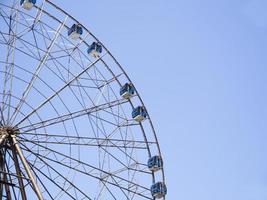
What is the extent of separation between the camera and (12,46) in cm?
3591

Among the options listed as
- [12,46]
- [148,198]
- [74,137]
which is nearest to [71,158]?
[74,137]

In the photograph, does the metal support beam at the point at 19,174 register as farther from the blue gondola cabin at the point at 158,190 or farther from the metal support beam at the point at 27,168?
the blue gondola cabin at the point at 158,190

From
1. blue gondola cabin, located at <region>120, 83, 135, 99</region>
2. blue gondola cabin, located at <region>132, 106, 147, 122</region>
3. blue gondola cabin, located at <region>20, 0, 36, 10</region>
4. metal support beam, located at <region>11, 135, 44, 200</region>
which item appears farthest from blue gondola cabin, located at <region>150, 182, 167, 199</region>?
blue gondola cabin, located at <region>20, 0, 36, 10</region>

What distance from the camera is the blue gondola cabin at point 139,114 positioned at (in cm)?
3694

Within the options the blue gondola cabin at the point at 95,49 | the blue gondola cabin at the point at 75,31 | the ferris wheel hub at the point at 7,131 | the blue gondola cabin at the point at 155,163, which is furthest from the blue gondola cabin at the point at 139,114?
the ferris wheel hub at the point at 7,131

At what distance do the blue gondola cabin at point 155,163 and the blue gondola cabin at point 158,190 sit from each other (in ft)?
3.64

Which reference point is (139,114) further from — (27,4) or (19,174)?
(19,174)

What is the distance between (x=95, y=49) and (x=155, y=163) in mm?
7622

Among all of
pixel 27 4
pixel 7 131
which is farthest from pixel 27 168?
pixel 27 4

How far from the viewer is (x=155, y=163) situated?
118 ft

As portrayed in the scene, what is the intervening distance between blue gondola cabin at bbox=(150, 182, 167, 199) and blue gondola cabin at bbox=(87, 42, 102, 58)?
27.6 ft

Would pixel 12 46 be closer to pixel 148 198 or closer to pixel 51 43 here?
pixel 51 43

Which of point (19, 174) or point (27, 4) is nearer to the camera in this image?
point (19, 174)

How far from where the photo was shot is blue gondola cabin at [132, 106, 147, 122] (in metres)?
36.9
